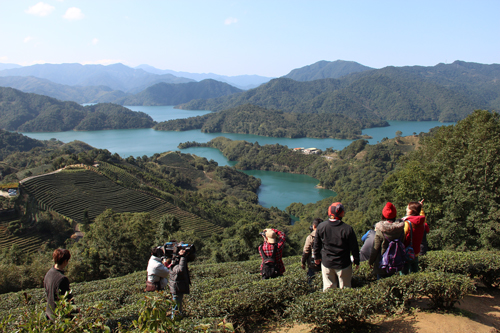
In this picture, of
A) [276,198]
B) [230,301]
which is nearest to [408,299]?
[230,301]

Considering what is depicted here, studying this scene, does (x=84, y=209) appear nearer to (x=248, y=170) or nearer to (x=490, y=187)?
(x=490, y=187)

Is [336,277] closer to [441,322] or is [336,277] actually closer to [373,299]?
[373,299]

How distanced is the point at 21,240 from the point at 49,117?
149 meters

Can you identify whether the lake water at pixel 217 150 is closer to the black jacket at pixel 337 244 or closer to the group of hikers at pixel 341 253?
the group of hikers at pixel 341 253

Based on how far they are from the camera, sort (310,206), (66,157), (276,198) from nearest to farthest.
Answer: (66,157)
(310,206)
(276,198)

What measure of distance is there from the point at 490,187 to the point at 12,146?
115m

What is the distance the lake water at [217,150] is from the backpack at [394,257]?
193 ft

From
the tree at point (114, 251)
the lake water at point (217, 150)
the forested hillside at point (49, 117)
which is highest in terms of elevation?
the forested hillside at point (49, 117)

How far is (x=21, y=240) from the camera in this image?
28.2m

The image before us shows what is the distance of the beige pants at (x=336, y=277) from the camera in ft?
14.6

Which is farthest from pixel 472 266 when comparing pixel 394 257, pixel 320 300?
pixel 320 300

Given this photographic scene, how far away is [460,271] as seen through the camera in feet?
17.3

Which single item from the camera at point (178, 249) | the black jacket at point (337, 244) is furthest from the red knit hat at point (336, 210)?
the camera at point (178, 249)

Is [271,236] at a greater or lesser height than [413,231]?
lesser
